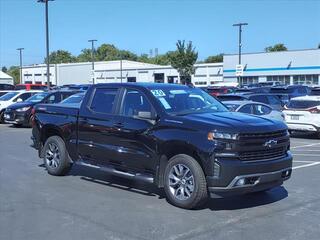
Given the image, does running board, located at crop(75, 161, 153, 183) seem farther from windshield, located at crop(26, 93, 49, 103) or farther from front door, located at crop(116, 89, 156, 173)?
windshield, located at crop(26, 93, 49, 103)

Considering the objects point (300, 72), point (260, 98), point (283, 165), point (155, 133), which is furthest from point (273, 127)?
point (300, 72)

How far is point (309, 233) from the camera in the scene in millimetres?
6062

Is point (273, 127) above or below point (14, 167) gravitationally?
above

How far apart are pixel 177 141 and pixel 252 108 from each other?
32.3 feet

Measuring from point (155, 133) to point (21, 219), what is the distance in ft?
7.57

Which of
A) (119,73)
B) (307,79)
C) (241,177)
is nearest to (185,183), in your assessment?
(241,177)

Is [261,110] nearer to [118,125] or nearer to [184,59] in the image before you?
[118,125]

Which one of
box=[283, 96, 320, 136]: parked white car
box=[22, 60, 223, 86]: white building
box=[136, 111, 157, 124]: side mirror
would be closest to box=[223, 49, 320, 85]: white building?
box=[22, 60, 223, 86]: white building

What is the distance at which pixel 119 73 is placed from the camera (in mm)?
96062

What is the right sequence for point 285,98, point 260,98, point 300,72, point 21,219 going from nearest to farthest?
point 21,219
point 260,98
point 285,98
point 300,72

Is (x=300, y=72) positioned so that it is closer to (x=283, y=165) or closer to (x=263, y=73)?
(x=263, y=73)

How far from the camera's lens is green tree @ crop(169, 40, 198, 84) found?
77.3 metres

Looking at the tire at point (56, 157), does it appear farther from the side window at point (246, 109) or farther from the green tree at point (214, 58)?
the green tree at point (214, 58)

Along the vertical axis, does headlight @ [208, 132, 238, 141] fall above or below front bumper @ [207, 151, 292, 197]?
above
